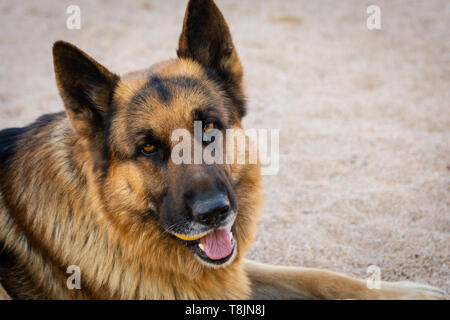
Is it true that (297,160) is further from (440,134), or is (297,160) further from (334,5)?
(334,5)

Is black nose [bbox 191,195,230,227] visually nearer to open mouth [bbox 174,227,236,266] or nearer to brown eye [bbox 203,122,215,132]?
open mouth [bbox 174,227,236,266]

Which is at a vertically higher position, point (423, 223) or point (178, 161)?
point (178, 161)

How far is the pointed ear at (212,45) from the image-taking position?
297 cm

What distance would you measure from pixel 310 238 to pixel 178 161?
6.06 ft

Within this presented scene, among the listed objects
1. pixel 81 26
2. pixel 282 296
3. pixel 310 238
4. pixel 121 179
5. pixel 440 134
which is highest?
pixel 81 26

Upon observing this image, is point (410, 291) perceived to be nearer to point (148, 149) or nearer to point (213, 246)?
point (213, 246)

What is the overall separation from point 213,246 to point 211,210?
348 millimetres

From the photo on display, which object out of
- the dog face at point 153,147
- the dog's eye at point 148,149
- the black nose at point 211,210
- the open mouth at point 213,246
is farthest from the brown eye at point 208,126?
the open mouth at point 213,246

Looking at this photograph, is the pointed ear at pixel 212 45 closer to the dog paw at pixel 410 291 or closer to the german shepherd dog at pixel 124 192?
the german shepherd dog at pixel 124 192

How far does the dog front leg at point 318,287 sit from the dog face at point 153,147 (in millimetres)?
661

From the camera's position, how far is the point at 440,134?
212 inches

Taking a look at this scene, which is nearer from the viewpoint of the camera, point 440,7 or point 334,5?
point 440,7
